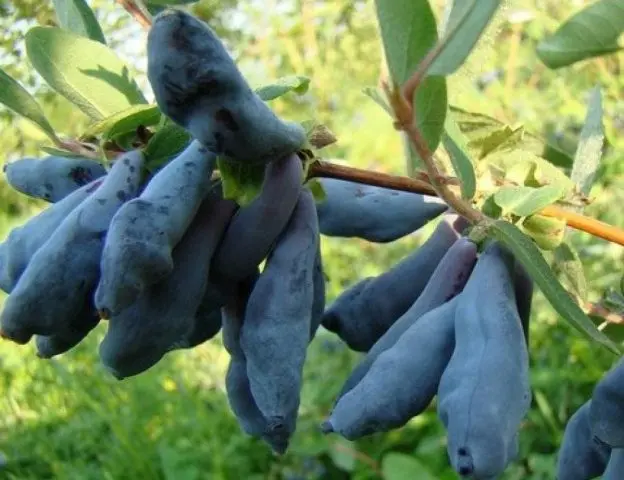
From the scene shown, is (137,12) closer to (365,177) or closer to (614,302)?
(365,177)

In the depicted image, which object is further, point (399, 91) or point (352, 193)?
point (352, 193)

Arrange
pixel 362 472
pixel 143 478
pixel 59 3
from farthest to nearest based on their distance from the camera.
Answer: pixel 143 478
pixel 362 472
pixel 59 3

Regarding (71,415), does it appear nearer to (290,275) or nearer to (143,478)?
(143,478)

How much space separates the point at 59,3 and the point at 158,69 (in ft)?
0.95

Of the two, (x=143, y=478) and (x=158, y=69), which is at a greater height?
(x=158, y=69)

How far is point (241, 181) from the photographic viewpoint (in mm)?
480

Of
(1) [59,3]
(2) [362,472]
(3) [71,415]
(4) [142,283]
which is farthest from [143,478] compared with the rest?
(4) [142,283]

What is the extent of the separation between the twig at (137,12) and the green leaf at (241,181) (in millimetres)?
156

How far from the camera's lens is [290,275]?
50cm

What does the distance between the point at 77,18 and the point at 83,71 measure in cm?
9

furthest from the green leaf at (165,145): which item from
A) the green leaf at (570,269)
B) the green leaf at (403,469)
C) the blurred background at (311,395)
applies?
the green leaf at (403,469)

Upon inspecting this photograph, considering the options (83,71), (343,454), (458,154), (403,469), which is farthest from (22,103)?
(343,454)

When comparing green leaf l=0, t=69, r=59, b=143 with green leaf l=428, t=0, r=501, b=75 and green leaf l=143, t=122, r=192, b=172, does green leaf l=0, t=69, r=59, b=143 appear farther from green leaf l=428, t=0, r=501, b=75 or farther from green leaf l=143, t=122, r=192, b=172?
green leaf l=428, t=0, r=501, b=75

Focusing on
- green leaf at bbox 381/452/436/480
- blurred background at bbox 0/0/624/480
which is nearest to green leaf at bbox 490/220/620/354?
blurred background at bbox 0/0/624/480
